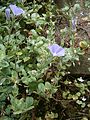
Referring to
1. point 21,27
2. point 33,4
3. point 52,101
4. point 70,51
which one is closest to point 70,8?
point 33,4

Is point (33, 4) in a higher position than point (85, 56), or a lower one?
higher

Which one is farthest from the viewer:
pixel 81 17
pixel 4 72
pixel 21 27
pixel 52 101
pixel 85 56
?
pixel 81 17

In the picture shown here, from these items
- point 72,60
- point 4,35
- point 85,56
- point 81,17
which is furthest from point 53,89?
point 81,17

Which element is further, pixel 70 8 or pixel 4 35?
pixel 70 8

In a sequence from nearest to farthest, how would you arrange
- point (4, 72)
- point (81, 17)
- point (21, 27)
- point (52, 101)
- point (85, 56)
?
point (4, 72) → point (52, 101) → point (85, 56) → point (21, 27) → point (81, 17)

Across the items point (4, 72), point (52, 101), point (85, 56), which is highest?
point (4, 72)

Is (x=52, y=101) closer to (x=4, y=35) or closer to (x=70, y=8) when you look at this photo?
(x=4, y=35)
